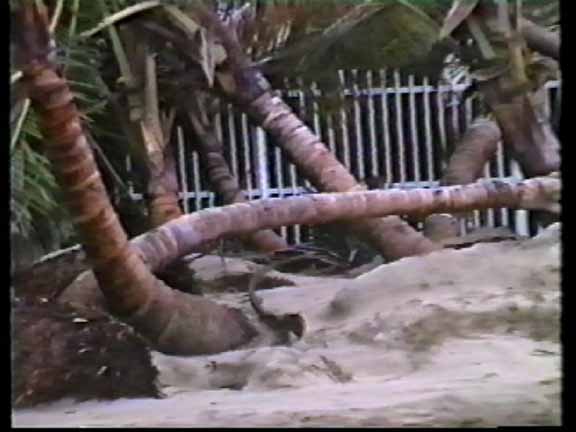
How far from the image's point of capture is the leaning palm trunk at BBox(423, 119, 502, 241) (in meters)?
1.30

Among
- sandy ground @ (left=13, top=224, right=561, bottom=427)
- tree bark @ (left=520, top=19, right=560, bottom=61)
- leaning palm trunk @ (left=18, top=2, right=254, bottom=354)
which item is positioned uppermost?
tree bark @ (left=520, top=19, right=560, bottom=61)

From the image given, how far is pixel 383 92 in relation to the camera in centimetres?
132

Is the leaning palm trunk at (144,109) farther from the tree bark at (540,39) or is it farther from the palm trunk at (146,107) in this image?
the tree bark at (540,39)

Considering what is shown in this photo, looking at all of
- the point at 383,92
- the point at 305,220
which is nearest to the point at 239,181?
the point at 305,220

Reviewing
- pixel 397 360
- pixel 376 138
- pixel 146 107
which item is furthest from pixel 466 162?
pixel 146 107

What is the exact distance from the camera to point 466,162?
1.30 meters

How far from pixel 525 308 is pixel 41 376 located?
580mm

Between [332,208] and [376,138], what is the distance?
0.11 metres

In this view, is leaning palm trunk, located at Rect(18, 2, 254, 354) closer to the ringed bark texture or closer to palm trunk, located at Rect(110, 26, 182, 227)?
palm trunk, located at Rect(110, 26, 182, 227)

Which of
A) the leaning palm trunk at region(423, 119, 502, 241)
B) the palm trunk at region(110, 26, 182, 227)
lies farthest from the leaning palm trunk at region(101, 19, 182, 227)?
the leaning palm trunk at region(423, 119, 502, 241)

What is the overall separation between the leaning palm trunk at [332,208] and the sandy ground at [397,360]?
4 cm

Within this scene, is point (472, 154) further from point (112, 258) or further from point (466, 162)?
point (112, 258)

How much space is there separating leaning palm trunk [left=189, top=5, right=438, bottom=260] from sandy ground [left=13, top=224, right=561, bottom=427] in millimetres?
26
